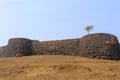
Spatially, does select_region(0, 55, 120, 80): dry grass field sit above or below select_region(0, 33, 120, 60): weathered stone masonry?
below

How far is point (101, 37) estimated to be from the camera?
31.3 metres

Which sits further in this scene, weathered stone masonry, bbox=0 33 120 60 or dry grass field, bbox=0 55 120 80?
weathered stone masonry, bbox=0 33 120 60

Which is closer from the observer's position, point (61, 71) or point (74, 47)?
point (61, 71)

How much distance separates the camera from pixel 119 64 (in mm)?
25312

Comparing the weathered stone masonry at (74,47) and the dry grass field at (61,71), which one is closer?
the dry grass field at (61,71)

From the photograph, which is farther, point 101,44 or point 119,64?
point 101,44

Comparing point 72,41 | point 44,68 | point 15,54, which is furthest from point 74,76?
point 15,54

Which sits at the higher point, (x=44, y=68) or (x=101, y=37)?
(x=101, y=37)

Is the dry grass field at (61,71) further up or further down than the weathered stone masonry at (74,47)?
further down

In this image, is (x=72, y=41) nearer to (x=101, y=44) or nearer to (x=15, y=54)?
(x=101, y=44)

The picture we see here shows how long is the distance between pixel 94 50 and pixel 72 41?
275 centimetres

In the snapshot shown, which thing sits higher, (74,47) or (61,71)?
(74,47)

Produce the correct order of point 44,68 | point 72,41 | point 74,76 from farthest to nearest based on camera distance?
point 72,41 < point 44,68 < point 74,76

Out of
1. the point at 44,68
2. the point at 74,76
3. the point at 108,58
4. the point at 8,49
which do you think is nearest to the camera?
the point at 74,76
